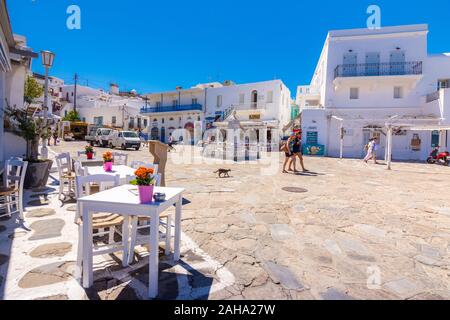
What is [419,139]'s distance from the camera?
19.9 metres

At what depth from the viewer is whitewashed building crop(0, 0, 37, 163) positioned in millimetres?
5838

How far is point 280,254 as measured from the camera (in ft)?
10.7

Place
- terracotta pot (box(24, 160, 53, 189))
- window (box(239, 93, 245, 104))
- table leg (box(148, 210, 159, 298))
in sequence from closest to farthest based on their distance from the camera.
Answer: table leg (box(148, 210, 159, 298)) → terracotta pot (box(24, 160, 53, 189)) → window (box(239, 93, 245, 104))

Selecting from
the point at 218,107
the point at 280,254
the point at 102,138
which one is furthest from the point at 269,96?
the point at 280,254

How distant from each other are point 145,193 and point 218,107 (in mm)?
31413

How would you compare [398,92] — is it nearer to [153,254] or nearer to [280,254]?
[280,254]

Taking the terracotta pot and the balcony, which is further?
the balcony

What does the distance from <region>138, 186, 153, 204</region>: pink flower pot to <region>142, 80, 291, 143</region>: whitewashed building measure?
22.3m

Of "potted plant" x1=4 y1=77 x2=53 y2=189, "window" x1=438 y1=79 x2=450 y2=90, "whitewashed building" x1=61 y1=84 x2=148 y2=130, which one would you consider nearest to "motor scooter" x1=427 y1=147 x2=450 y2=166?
"window" x1=438 y1=79 x2=450 y2=90

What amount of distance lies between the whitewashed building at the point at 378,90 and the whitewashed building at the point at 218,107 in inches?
220

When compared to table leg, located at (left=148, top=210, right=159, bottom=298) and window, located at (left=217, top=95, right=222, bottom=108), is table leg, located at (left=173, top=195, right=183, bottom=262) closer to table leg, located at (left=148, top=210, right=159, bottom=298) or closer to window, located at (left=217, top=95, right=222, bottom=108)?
table leg, located at (left=148, top=210, right=159, bottom=298)

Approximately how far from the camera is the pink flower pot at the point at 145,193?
94.5 inches
